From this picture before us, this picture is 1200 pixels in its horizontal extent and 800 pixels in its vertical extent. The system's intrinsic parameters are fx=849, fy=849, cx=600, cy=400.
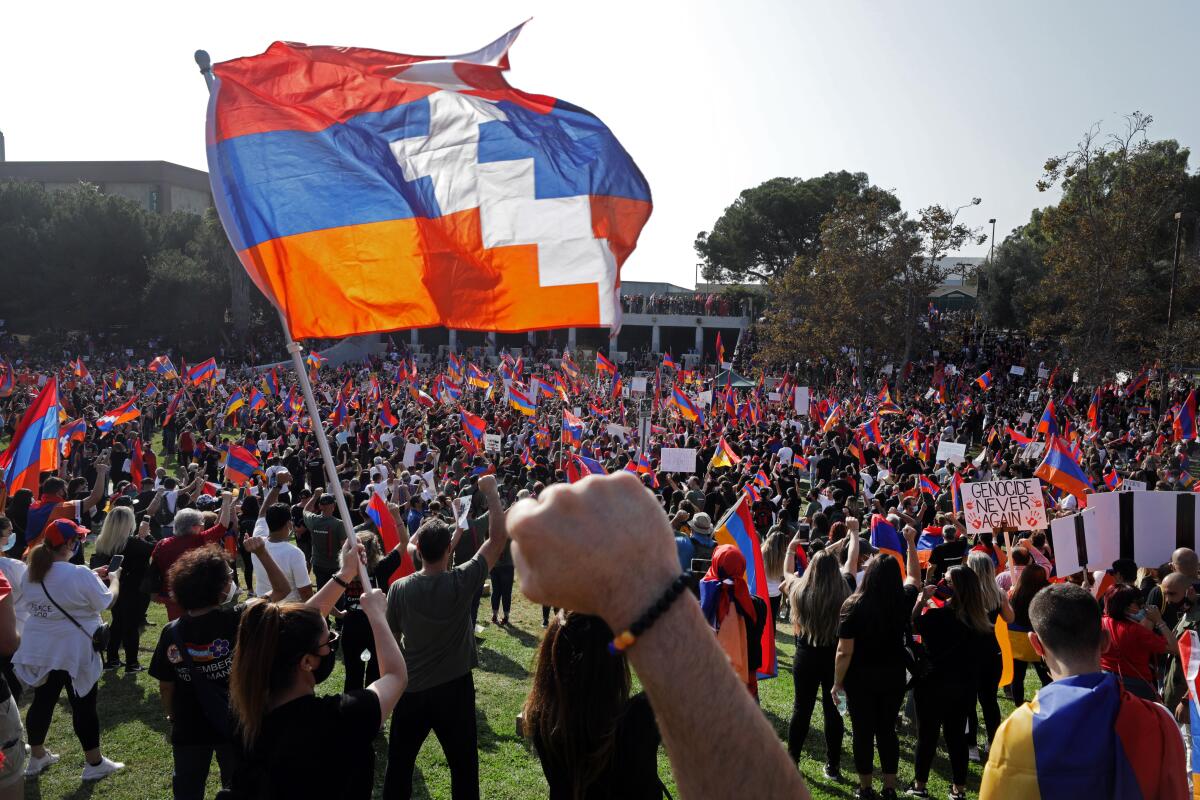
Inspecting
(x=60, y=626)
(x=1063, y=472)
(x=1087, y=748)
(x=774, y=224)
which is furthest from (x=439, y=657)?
(x=774, y=224)

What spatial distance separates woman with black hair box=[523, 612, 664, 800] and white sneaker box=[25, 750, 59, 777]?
4.69 meters

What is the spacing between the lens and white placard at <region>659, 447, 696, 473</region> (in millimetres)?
14141

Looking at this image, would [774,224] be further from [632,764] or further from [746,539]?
[632,764]

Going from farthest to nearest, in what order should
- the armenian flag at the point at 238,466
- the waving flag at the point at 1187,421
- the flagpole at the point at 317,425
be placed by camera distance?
the waving flag at the point at 1187,421
the armenian flag at the point at 238,466
the flagpole at the point at 317,425

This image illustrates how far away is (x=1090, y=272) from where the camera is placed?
28.9m

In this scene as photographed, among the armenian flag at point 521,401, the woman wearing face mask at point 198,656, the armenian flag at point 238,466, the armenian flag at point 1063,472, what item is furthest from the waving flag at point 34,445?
the armenian flag at point 521,401

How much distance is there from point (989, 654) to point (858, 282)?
107 feet

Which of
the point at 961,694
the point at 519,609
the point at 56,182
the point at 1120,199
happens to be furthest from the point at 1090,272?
the point at 56,182

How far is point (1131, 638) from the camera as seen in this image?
4871 mm

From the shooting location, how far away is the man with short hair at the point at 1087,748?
8.04ft

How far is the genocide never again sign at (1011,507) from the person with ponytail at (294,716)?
795 cm

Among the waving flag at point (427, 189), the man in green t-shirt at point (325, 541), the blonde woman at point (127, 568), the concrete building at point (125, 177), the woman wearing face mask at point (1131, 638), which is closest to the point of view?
the waving flag at point (427, 189)

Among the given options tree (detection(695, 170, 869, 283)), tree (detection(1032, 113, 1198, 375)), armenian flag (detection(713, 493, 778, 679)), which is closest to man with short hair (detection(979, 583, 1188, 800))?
armenian flag (detection(713, 493, 778, 679))

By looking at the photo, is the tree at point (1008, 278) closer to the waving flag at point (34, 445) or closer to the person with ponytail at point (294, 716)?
the waving flag at point (34, 445)
